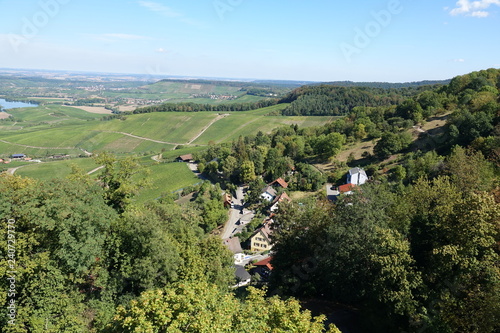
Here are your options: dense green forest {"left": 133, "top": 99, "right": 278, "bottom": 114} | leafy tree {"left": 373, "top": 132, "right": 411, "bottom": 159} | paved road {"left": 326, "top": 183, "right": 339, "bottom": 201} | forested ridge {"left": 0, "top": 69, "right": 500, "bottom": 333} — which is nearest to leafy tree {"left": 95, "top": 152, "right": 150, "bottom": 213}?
forested ridge {"left": 0, "top": 69, "right": 500, "bottom": 333}

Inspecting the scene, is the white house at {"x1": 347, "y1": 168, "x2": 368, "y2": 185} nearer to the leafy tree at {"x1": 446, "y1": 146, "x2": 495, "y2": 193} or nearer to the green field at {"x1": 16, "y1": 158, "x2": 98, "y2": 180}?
the leafy tree at {"x1": 446, "y1": 146, "x2": 495, "y2": 193}

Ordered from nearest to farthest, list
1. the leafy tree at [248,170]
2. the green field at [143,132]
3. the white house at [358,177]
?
the white house at [358,177], the leafy tree at [248,170], the green field at [143,132]

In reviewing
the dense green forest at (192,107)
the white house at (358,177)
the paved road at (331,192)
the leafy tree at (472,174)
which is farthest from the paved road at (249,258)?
the dense green forest at (192,107)

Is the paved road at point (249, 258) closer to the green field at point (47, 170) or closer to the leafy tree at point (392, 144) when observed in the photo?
the leafy tree at point (392, 144)

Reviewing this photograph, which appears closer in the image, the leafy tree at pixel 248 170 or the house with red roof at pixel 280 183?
the house with red roof at pixel 280 183

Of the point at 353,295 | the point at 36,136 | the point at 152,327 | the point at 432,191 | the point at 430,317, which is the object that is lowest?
the point at 36,136

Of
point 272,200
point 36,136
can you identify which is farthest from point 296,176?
point 36,136

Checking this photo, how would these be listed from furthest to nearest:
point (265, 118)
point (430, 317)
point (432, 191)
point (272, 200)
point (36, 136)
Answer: point (265, 118)
point (36, 136)
point (272, 200)
point (432, 191)
point (430, 317)

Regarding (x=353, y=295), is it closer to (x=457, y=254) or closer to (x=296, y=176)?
(x=457, y=254)
